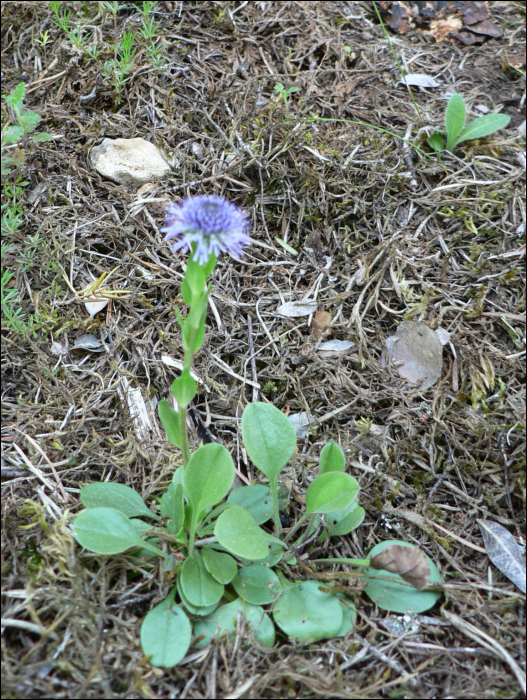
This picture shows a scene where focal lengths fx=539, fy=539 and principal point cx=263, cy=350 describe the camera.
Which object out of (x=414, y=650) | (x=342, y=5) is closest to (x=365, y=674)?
(x=414, y=650)

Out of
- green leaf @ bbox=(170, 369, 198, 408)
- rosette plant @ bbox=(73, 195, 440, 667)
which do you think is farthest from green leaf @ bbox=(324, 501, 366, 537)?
green leaf @ bbox=(170, 369, 198, 408)

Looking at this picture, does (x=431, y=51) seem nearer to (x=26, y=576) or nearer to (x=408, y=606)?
(x=408, y=606)

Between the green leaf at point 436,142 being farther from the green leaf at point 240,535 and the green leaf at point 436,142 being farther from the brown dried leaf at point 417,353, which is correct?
the green leaf at point 240,535

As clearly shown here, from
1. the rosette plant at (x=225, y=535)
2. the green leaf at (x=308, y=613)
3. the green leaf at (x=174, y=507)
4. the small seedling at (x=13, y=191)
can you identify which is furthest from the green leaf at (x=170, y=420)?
the small seedling at (x=13, y=191)

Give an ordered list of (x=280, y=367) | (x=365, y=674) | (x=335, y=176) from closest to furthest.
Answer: (x=365, y=674) → (x=280, y=367) → (x=335, y=176)

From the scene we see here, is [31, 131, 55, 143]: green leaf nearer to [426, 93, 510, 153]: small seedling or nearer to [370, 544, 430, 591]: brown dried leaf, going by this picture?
[426, 93, 510, 153]: small seedling

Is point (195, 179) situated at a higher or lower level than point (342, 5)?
lower

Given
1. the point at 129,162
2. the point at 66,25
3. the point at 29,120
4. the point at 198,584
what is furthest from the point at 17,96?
the point at 198,584
